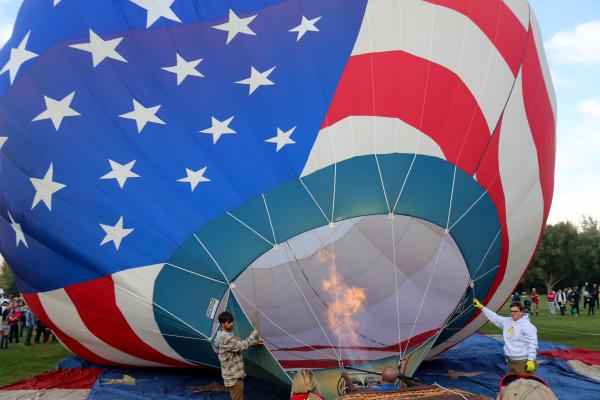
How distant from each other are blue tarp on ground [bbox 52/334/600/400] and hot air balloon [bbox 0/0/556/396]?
79 centimetres

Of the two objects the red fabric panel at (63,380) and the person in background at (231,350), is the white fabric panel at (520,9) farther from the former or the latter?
the red fabric panel at (63,380)

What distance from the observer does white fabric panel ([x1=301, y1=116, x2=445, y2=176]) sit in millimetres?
4488

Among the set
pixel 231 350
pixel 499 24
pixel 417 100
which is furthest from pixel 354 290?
pixel 499 24

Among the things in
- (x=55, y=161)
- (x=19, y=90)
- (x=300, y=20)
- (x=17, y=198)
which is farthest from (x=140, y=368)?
(x=300, y=20)

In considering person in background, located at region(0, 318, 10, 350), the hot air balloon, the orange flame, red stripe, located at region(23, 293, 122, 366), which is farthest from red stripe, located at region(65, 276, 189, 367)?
person in background, located at region(0, 318, 10, 350)

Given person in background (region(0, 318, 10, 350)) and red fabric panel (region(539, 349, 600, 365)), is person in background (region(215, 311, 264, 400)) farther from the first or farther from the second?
person in background (region(0, 318, 10, 350))

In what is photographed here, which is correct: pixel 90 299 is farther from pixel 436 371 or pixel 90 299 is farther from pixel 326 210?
pixel 436 371

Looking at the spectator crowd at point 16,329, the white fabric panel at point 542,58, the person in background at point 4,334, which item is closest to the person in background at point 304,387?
the white fabric panel at point 542,58

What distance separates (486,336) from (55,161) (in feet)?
25.4

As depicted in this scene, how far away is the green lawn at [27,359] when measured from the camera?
7.23 meters

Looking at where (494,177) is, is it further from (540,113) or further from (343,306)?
(343,306)

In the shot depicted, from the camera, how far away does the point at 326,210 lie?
177 inches

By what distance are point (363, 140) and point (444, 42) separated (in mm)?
1335

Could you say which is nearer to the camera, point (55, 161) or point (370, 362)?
point (55, 161)
